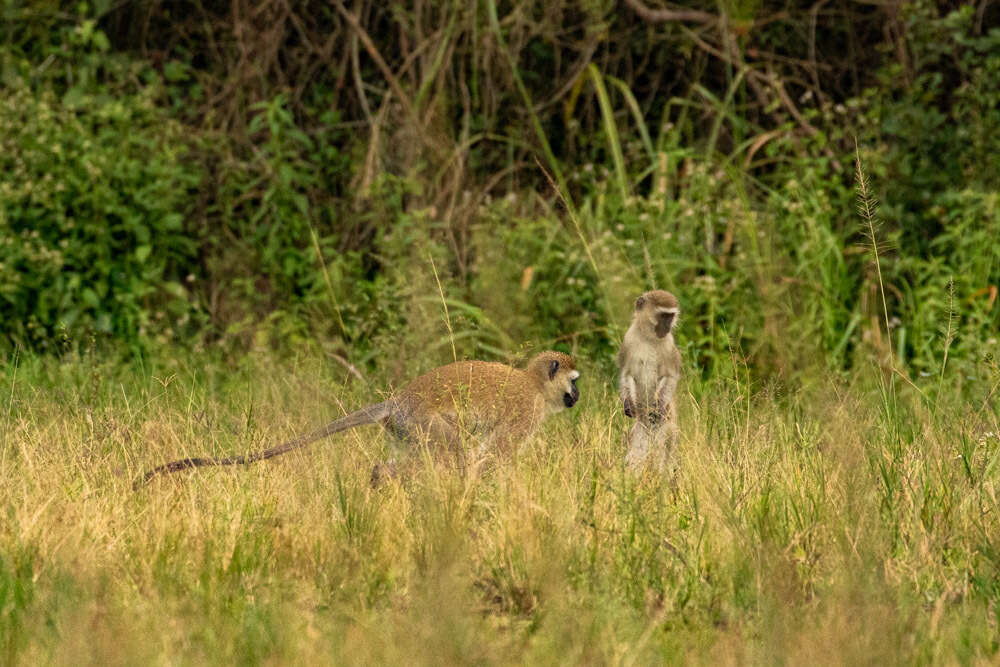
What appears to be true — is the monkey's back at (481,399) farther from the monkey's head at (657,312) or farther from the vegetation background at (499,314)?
the monkey's head at (657,312)

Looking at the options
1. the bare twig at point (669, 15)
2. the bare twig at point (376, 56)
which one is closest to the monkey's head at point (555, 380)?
the bare twig at point (376, 56)

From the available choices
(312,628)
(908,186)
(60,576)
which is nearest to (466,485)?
(312,628)

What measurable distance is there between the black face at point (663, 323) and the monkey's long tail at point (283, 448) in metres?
1.04

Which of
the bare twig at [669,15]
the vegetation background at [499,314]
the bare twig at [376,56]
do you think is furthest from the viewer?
the bare twig at [669,15]

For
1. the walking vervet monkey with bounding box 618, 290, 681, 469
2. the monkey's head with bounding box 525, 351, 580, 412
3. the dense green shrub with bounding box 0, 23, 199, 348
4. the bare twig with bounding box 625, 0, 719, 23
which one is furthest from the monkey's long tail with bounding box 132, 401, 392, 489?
the bare twig with bounding box 625, 0, 719, 23

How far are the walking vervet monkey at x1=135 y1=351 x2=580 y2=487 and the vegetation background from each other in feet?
0.41

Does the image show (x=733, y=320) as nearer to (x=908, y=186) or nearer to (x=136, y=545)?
(x=908, y=186)

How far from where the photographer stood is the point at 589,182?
925 centimetres

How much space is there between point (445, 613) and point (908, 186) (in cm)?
607

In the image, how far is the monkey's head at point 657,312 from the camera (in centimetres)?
519

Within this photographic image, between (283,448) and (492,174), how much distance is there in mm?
4989

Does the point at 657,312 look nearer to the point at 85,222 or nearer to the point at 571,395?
the point at 571,395

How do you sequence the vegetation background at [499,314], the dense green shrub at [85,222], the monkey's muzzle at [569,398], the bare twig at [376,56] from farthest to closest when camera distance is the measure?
the bare twig at [376,56], the dense green shrub at [85,222], the monkey's muzzle at [569,398], the vegetation background at [499,314]

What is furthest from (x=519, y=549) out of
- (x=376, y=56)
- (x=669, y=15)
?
(x=669, y=15)
